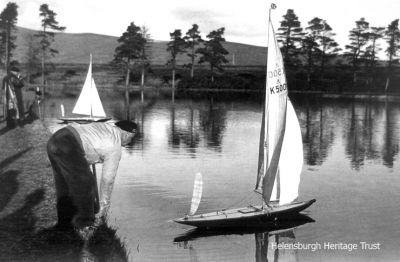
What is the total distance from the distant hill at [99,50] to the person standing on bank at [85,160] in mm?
98793

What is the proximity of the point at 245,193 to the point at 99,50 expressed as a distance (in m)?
112

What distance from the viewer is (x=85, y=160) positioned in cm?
818

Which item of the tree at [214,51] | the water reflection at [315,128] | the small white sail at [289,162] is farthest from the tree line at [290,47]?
the small white sail at [289,162]

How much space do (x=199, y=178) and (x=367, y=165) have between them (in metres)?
13.4

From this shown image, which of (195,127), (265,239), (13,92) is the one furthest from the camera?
(195,127)

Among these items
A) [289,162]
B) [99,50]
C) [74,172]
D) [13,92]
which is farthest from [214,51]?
[74,172]

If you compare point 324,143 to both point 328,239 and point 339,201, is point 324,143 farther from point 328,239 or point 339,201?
point 328,239

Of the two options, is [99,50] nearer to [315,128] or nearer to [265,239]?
[315,128]

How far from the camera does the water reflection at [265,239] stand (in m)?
10.5

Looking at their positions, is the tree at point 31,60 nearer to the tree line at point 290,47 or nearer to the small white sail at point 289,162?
the tree line at point 290,47

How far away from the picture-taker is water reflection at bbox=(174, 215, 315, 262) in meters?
10.5

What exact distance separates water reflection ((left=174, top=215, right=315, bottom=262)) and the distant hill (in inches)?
3771

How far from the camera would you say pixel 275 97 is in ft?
38.6

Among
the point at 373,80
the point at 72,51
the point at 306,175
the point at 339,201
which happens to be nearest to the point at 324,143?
the point at 306,175
